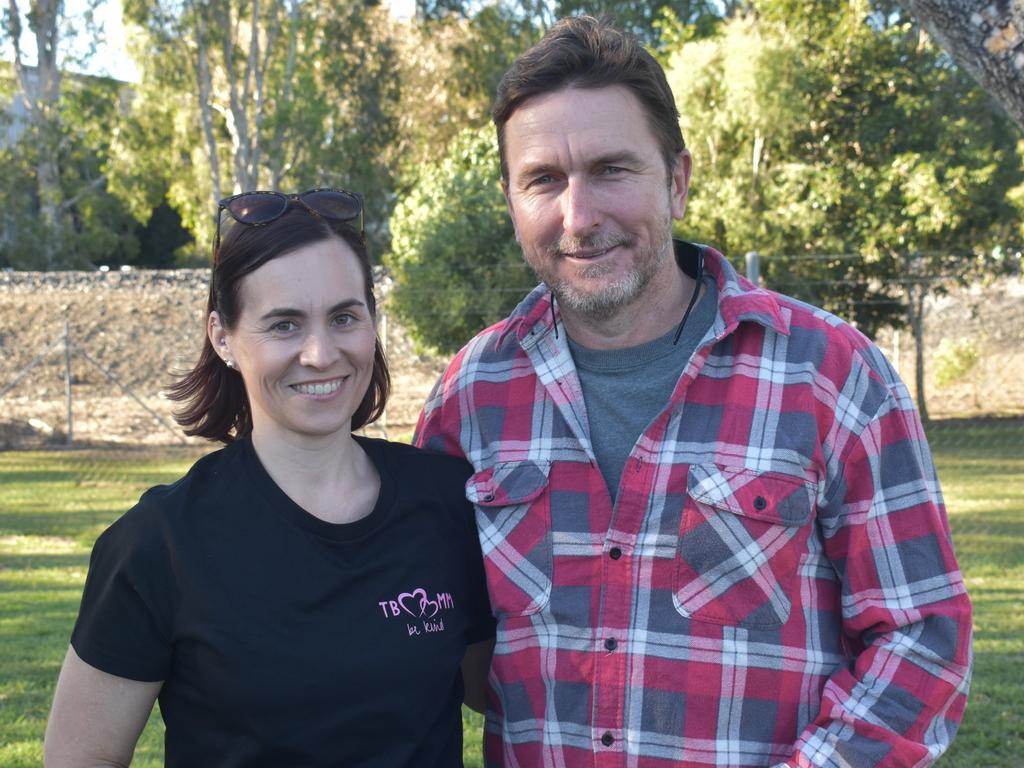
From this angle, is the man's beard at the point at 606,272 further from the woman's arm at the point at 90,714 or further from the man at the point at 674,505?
the woman's arm at the point at 90,714

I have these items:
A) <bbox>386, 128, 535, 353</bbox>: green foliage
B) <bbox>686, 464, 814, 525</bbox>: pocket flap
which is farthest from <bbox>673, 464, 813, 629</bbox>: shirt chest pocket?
<bbox>386, 128, 535, 353</bbox>: green foliage

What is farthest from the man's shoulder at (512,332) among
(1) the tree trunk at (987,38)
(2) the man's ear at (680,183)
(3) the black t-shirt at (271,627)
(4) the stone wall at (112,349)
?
(4) the stone wall at (112,349)

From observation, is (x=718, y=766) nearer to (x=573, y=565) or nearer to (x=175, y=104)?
(x=573, y=565)

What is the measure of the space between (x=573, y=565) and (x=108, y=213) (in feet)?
102

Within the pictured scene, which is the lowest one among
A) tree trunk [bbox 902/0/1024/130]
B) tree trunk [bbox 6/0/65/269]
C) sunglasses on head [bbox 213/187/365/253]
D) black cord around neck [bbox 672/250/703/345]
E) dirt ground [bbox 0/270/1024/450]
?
dirt ground [bbox 0/270/1024/450]

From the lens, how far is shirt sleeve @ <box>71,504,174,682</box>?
2129 mm

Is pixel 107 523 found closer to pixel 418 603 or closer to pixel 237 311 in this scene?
pixel 237 311

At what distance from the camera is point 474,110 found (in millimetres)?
27422

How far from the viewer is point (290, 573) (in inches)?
88.0

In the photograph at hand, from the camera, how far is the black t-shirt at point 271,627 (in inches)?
84.7

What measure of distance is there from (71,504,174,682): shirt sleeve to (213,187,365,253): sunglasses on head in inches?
25.2

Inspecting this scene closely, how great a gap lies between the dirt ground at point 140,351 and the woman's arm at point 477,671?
13.8m

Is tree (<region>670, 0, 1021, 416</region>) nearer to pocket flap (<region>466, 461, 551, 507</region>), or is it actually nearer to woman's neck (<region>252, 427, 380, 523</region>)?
pocket flap (<region>466, 461, 551, 507</region>)

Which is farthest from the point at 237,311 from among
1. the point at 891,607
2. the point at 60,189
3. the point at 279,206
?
the point at 60,189
